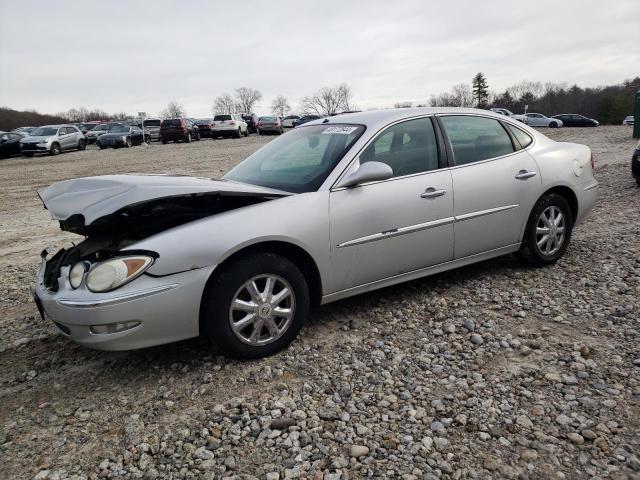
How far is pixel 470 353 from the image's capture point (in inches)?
129

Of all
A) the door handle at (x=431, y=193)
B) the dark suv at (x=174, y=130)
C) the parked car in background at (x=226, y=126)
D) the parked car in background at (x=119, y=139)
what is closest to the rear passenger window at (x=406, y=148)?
the door handle at (x=431, y=193)

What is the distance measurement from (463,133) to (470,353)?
6.27 ft

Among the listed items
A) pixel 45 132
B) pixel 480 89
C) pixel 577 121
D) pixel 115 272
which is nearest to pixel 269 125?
pixel 45 132

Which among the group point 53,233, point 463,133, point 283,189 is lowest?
point 53,233

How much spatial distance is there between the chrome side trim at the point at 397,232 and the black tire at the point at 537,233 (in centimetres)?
104

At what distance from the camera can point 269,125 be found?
37688 mm

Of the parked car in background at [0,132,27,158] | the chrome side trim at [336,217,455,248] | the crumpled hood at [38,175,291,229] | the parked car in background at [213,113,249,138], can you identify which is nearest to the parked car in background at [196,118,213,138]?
the parked car in background at [213,113,249,138]

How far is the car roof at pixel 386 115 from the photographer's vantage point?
3975mm

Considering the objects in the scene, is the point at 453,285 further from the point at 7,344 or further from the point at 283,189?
the point at 7,344

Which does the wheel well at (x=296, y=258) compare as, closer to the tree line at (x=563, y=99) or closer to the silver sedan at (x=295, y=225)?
the silver sedan at (x=295, y=225)

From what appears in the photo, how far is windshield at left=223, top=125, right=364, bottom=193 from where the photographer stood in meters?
3.65

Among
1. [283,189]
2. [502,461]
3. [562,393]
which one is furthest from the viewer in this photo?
[283,189]

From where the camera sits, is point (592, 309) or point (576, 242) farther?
point (576, 242)

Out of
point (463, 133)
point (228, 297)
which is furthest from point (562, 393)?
point (463, 133)
